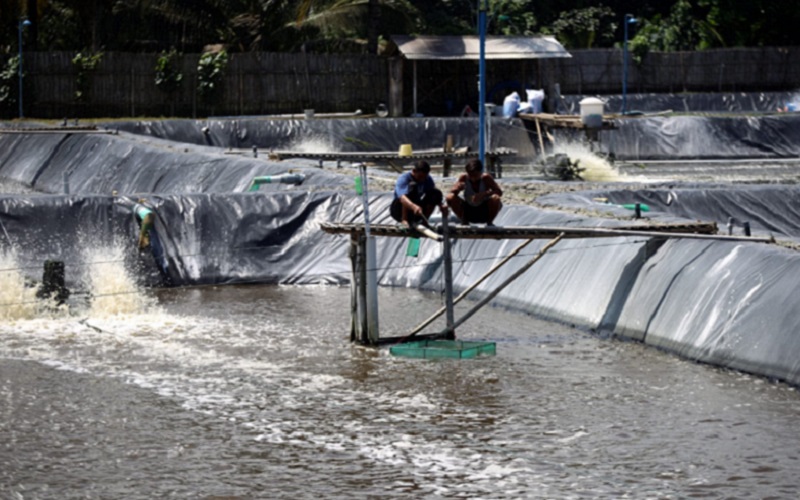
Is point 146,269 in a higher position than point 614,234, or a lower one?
lower

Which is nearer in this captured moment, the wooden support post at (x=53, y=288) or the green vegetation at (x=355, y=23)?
the wooden support post at (x=53, y=288)

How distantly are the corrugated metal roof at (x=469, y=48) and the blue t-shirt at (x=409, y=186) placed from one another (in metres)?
32.8

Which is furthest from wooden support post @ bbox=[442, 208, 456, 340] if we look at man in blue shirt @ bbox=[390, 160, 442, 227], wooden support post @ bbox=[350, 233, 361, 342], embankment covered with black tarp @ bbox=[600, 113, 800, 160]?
embankment covered with black tarp @ bbox=[600, 113, 800, 160]

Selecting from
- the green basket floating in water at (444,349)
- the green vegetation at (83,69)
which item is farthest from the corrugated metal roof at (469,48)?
the green basket floating in water at (444,349)

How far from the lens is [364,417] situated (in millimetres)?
13883

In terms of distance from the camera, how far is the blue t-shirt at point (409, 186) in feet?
56.9

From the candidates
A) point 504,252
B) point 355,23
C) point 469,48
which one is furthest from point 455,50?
point 504,252

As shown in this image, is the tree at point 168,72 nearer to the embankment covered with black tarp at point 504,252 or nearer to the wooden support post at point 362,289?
the embankment covered with black tarp at point 504,252

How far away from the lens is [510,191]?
87.4ft

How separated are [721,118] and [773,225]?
24054 mm

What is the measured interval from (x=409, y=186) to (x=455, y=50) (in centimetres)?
3406

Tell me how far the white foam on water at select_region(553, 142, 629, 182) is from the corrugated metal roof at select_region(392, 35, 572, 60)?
963 centimetres

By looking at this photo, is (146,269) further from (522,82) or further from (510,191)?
(522,82)

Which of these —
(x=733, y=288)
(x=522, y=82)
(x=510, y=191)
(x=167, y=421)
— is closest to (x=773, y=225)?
(x=510, y=191)
